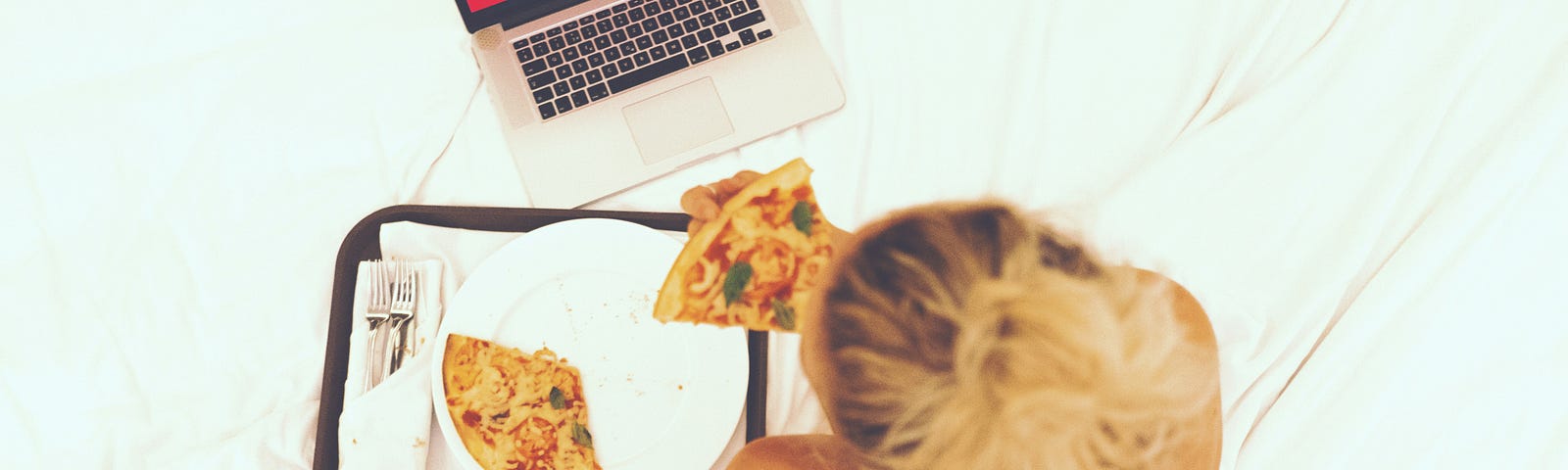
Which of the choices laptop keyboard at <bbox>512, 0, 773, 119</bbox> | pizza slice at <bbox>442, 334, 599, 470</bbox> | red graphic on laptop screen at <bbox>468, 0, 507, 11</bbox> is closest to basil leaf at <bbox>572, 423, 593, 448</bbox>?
pizza slice at <bbox>442, 334, 599, 470</bbox>

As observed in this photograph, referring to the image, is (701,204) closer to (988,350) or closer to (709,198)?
(709,198)

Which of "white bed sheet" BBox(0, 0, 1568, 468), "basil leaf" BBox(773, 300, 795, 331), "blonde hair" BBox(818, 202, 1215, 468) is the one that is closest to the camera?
"blonde hair" BBox(818, 202, 1215, 468)

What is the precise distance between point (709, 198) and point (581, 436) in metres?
0.28

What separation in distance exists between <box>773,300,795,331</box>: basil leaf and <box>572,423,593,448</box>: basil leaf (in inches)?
9.4

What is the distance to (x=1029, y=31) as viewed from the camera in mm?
1053

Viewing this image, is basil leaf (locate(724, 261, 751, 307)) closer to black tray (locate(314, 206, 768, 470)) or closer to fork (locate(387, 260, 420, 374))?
black tray (locate(314, 206, 768, 470))

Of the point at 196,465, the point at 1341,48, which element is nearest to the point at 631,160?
the point at 196,465

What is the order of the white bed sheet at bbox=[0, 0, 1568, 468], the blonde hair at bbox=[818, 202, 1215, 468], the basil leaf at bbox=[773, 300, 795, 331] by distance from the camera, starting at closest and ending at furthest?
1. the blonde hair at bbox=[818, 202, 1215, 468]
2. the basil leaf at bbox=[773, 300, 795, 331]
3. the white bed sheet at bbox=[0, 0, 1568, 468]

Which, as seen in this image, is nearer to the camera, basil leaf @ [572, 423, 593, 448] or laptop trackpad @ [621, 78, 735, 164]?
basil leaf @ [572, 423, 593, 448]

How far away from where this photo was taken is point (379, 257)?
980 millimetres

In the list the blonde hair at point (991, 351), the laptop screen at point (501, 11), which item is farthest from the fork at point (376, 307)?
the blonde hair at point (991, 351)

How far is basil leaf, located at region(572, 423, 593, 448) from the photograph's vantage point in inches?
34.3

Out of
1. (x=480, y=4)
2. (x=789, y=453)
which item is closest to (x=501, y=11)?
(x=480, y=4)

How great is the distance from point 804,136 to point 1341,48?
65cm
